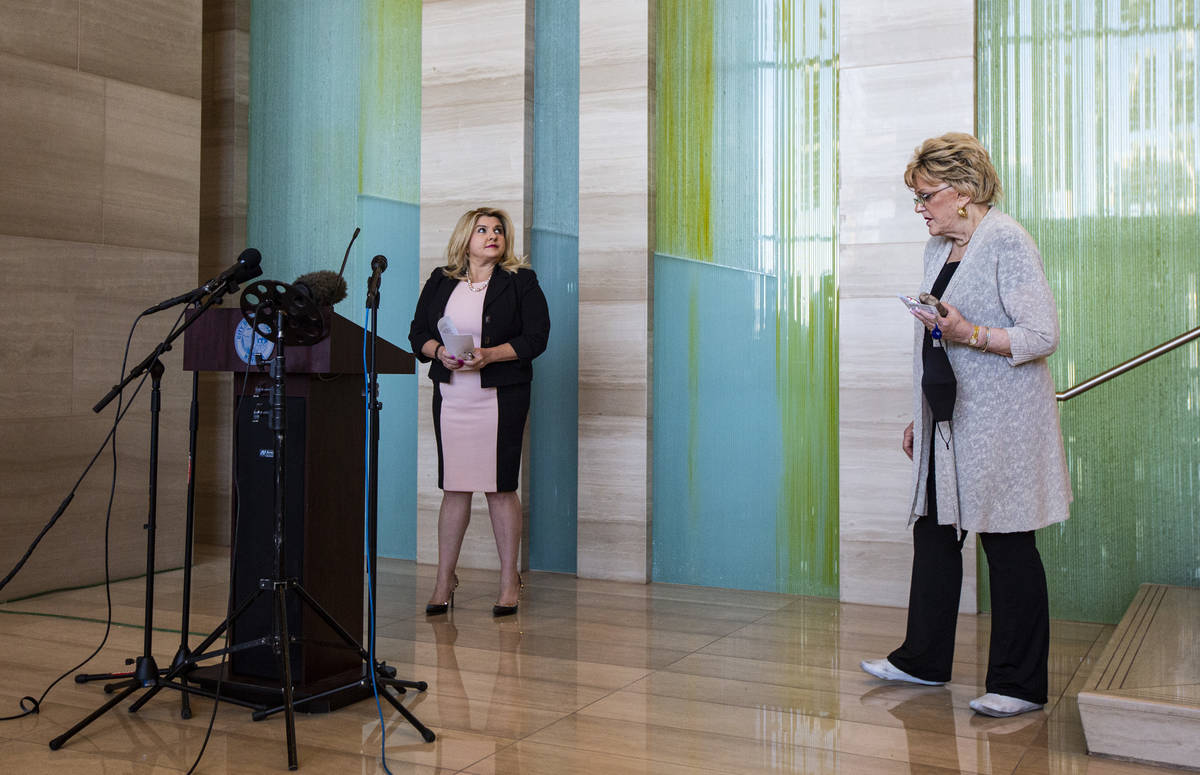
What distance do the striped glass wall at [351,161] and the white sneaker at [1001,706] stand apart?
3.70 metres

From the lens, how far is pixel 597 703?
3473 mm

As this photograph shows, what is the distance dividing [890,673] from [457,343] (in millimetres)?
2040

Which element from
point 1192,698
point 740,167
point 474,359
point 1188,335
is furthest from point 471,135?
point 1192,698

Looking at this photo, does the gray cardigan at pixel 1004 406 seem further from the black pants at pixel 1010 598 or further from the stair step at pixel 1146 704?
the stair step at pixel 1146 704

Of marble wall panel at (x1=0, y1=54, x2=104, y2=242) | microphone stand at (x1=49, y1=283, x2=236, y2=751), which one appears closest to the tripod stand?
microphone stand at (x1=49, y1=283, x2=236, y2=751)

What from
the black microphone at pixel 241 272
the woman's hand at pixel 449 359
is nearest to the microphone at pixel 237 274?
the black microphone at pixel 241 272

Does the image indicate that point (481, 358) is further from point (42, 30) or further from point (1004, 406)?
point (42, 30)

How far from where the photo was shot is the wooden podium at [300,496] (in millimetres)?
3408

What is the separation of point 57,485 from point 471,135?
2.74 m

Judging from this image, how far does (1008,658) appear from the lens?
3.39m

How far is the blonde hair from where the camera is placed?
4.79m

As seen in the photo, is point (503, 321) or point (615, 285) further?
point (615, 285)

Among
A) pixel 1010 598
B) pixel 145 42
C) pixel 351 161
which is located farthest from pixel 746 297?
pixel 145 42

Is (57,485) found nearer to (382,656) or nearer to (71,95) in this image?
(71,95)
